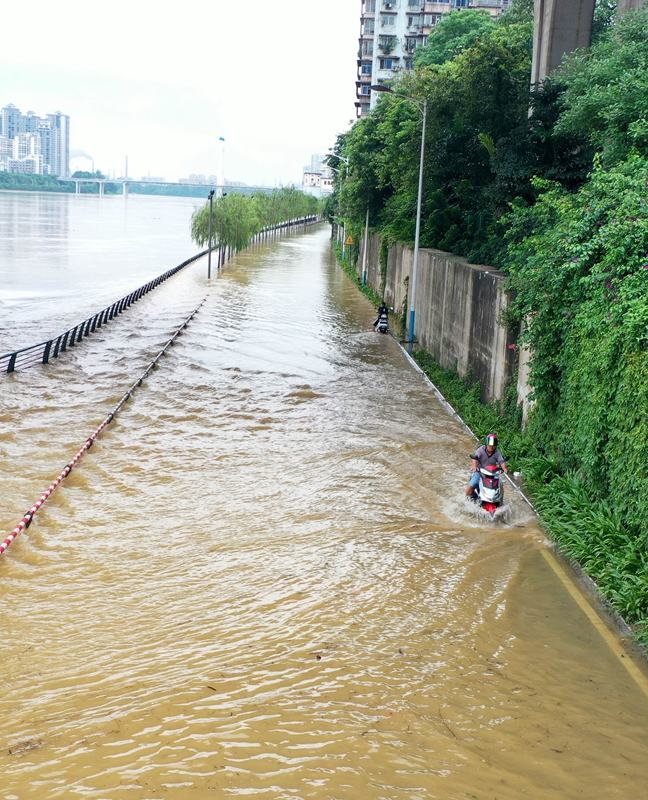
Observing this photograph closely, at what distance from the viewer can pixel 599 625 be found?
9.94 metres

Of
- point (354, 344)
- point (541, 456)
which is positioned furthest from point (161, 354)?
point (541, 456)

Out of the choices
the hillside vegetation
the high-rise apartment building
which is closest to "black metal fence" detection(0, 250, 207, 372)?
the hillside vegetation

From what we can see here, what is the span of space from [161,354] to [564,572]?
1843cm

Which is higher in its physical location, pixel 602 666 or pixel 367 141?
pixel 367 141

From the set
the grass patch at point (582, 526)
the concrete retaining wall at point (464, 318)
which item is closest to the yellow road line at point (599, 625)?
the grass patch at point (582, 526)

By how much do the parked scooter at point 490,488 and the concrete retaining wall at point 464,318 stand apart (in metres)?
4.44

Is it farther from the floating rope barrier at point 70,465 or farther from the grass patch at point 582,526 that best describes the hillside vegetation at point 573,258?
the floating rope barrier at point 70,465

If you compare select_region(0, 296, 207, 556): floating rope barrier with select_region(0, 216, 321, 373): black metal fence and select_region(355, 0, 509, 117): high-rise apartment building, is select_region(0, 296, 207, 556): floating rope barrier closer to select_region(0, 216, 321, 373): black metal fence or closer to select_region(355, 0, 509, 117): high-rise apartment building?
select_region(0, 216, 321, 373): black metal fence

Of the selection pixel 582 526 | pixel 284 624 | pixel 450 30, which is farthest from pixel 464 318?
pixel 450 30

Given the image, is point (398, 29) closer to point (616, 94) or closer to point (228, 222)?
point (228, 222)

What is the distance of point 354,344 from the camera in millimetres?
30906

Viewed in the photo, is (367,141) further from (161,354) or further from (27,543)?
(27,543)

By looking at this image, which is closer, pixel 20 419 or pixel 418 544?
pixel 418 544

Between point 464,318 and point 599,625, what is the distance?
523 inches
